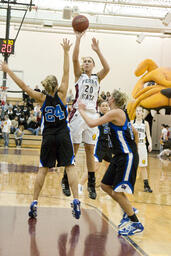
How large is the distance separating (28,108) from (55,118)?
13510 mm

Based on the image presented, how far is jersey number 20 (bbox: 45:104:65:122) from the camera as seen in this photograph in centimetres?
401

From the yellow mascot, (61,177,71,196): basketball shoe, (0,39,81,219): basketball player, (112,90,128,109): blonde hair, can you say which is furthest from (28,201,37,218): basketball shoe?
the yellow mascot

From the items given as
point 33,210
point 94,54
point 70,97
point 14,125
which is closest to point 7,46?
point 14,125

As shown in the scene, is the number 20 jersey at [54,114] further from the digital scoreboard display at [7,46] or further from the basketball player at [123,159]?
the digital scoreboard display at [7,46]

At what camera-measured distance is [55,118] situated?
405 centimetres

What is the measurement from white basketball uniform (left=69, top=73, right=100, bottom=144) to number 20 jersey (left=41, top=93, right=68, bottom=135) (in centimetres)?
43

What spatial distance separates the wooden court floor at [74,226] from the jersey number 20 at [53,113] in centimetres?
117

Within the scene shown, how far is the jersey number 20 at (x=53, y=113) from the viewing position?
401 centimetres

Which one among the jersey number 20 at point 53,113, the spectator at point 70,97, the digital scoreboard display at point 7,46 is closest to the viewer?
the jersey number 20 at point 53,113

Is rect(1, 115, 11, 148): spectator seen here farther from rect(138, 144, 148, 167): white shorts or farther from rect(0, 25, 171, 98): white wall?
rect(138, 144, 148, 167): white shorts

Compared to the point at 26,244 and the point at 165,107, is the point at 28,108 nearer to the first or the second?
the point at 165,107

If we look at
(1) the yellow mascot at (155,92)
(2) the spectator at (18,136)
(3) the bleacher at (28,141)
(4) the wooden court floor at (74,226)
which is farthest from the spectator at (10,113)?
(4) the wooden court floor at (74,226)

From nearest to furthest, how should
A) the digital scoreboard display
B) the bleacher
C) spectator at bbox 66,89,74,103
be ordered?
the digital scoreboard display, the bleacher, spectator at bbox 66,89,74,103

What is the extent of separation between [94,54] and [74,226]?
17.5 meters
